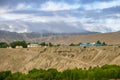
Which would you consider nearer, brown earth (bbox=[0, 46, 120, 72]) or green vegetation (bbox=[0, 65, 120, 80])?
green vegetation (bbox=[0, 65, 120, 80])

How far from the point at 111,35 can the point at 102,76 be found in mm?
121131

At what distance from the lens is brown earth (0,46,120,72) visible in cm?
10488

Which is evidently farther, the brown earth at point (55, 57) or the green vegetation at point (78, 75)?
the brown earth at point (55, 57)

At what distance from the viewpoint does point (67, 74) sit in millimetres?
74562

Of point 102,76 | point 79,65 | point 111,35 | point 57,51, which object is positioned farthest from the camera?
point 111,35

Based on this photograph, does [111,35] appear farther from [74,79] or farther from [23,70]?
[74,79]

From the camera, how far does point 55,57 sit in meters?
107

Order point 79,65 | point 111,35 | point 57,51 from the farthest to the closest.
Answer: point 111,35, point 57,51, point 79,65

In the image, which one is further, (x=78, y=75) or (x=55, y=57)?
(x=55, y=57)

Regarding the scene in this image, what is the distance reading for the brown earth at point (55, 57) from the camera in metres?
105

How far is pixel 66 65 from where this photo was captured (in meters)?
103

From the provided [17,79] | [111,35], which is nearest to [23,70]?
[17,79]

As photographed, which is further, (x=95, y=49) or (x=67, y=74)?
(x=95, y=49)

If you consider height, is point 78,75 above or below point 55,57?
below
